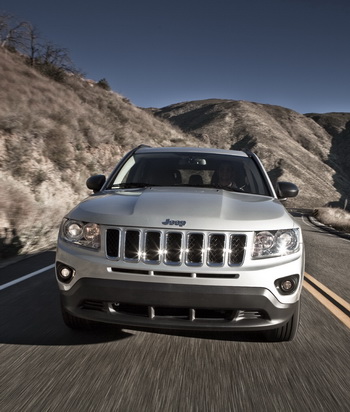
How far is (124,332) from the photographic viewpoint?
3629 millimetres

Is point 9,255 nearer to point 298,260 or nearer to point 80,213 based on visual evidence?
point 80,213

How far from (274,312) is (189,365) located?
0.73 meters

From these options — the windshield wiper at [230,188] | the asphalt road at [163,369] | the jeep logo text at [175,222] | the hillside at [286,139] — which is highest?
the jeep logo text at [175,222]

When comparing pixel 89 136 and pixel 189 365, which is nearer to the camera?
Result: pixel 189 365

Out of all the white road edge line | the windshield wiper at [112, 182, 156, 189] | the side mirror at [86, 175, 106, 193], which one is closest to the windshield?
the windshield wiper at [112, 182, 156, 189]

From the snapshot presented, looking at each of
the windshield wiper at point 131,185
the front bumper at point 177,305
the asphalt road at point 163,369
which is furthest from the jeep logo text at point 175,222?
the windshield wiper at point 131,185

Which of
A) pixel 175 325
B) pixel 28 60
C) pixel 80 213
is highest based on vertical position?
pixel 28 60

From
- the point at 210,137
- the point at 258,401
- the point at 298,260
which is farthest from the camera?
the point at 210,137

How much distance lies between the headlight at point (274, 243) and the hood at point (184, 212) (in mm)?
51

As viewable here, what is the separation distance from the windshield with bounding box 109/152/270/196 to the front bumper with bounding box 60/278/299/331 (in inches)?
66.7

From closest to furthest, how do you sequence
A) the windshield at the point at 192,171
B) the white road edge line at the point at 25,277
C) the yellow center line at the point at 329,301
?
the yellow center line at the point at 329,301, the windshield at the point at 192,171, the white road edge line at the point at 25,277

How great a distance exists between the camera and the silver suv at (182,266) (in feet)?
9.72

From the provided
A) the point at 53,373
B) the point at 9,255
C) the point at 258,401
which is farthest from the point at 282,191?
the point at 9,255

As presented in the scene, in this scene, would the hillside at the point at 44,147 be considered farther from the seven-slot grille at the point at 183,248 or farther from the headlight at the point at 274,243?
the headlight at the point at 274,243
